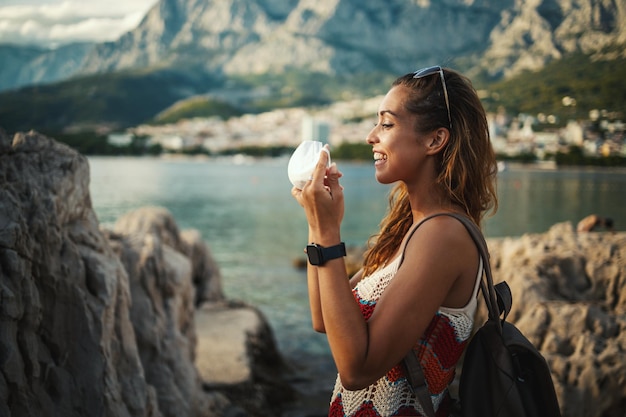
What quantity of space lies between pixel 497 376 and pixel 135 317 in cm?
235

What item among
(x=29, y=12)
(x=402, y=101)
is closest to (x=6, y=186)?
(x=402, y=101)

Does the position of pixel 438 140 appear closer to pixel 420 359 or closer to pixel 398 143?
pixel 398 143

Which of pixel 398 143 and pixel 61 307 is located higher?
pixel 398 143

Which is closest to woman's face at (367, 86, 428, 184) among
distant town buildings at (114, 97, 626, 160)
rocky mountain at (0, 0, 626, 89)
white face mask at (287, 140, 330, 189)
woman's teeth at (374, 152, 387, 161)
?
woman's teeth at (374, 152, 387, 161)

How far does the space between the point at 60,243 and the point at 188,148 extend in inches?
3779

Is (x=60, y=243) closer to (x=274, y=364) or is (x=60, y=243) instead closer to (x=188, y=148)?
(x=274, y=364)

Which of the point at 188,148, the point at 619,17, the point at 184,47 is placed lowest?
the point at 188,148

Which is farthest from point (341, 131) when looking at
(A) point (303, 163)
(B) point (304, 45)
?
(A) point (303, 163)

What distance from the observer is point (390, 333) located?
1.35 m

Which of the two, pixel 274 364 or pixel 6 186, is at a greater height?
pixel 6 186

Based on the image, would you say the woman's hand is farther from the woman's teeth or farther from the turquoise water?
the turquoise water

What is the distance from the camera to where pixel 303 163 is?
1.52 m

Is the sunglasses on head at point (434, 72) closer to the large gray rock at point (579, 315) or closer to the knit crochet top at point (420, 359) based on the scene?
the knit crochet top at point (420, 359)

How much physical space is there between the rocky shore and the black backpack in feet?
4.50
